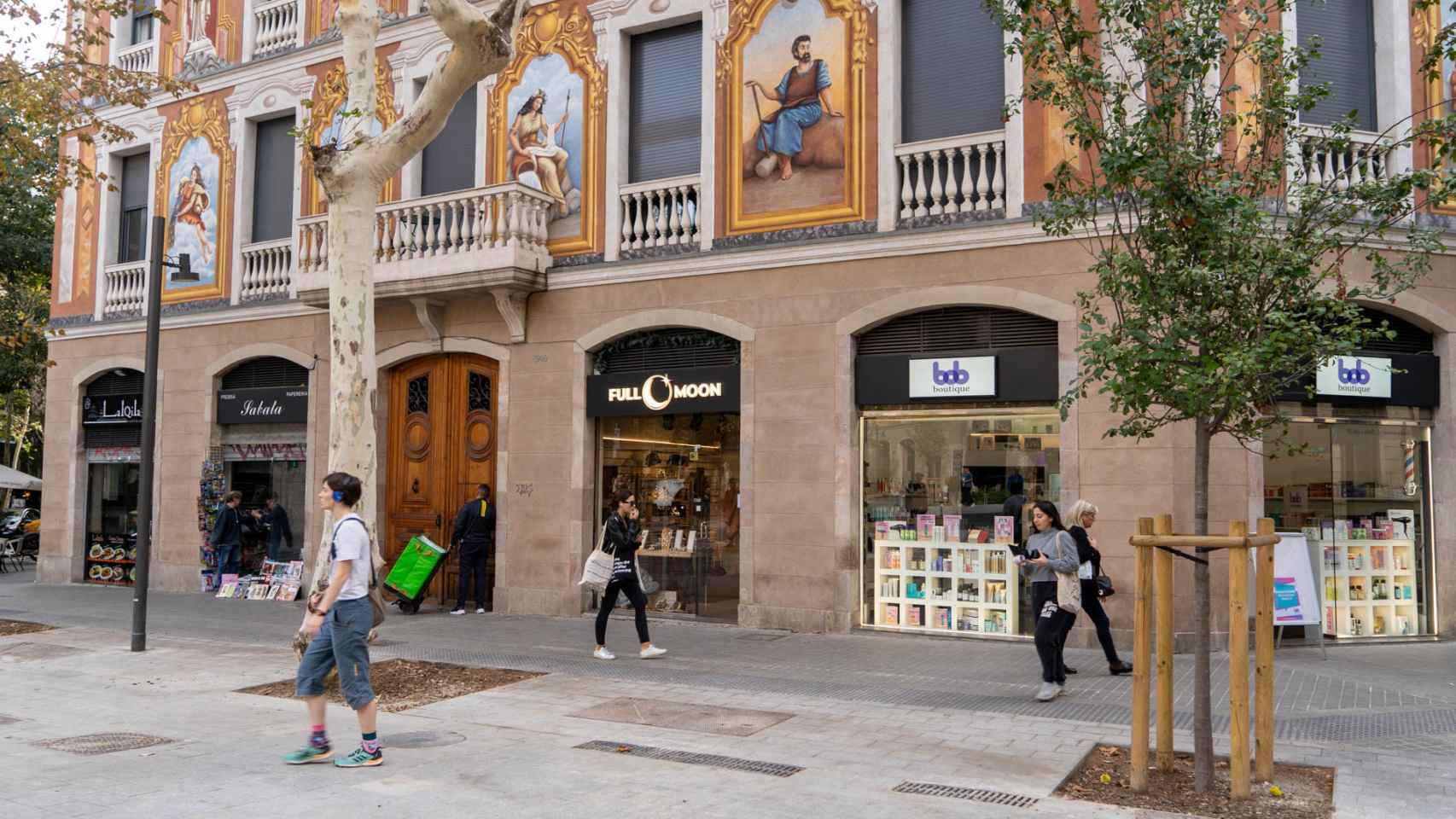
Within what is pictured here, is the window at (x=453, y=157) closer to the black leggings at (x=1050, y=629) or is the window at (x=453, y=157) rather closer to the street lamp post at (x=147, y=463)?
the street lamp post at (x=147, y=463)

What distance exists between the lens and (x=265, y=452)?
19.2 metres

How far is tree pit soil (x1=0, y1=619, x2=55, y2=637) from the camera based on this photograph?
14.3 metres

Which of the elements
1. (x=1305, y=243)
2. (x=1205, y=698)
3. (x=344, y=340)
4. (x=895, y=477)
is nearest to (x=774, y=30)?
(x=895, y=477)

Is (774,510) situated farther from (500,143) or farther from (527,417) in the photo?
(500,143)

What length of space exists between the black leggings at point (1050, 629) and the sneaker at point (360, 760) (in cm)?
519

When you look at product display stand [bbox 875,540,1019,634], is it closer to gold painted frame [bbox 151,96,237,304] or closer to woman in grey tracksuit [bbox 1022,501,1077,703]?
woman in grey tracksuit [bbox 1022,501,1077,703]

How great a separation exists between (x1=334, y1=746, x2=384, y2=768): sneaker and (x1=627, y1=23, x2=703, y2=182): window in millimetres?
9780

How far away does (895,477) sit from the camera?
1380 cm

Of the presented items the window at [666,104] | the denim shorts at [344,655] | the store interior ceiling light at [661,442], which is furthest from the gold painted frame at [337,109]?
the denim shorts at [344,655]

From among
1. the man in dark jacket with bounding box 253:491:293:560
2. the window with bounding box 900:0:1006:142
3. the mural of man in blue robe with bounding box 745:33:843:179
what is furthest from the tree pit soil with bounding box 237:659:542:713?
the man in dark jacket with bounding box 253:491:293:560

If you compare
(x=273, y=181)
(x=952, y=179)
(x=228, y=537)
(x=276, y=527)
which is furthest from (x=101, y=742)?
(x=273, y=181)

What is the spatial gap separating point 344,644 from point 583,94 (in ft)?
35.0

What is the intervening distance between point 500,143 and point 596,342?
11.5 feet

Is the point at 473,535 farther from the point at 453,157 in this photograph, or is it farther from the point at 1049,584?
the point at 1049,584
